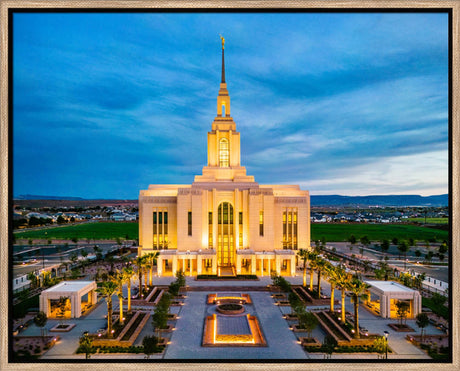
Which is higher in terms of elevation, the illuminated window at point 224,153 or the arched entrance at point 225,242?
the illuminated window at point 224,153

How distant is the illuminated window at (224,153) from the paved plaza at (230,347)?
23490 millimetres

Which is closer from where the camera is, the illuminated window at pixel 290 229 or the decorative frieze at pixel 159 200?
the decorative frieze at pixel 159 200

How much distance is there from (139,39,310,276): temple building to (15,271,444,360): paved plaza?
8317mm

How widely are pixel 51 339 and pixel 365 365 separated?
19.0m

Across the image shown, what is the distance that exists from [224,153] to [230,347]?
33.5 m

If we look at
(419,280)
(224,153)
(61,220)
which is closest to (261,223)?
(224,153)

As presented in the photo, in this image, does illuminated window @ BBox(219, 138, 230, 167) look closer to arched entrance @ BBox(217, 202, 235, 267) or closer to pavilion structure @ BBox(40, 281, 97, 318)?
arched entrance @ BBox(217, 202, 235, 267)

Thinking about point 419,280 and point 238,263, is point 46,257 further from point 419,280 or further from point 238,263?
point 419,280

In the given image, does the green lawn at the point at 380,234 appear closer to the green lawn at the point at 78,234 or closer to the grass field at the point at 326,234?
the grass field at the point at 326,234

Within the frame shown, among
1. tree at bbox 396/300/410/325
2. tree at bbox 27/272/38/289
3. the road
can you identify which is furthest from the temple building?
tree at bbox 396/300/410/325

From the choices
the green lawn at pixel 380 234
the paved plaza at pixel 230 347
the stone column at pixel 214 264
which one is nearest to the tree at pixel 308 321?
the paved plaza at pixel 230 347

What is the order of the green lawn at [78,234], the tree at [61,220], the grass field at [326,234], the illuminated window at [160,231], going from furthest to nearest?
the tree at [61,220] < the green lawn at [78,234] < the grass field at [326,234] < the illuminated window at [160,231]

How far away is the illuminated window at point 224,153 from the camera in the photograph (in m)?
Result: 47.6

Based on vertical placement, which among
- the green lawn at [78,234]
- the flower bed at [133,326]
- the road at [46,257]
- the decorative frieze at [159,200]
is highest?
the decorative frieze at [159,200]
